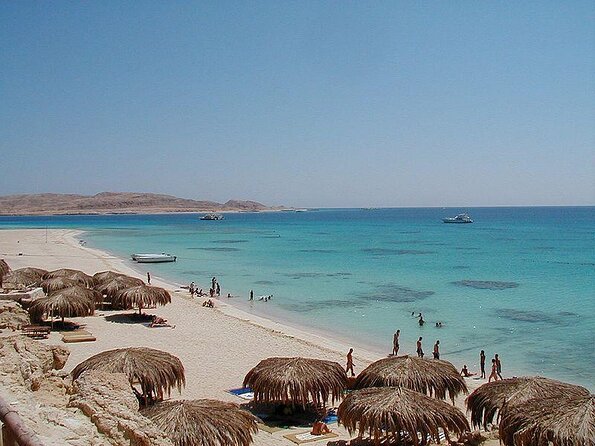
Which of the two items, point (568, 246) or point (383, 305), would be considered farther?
point (568, 246)

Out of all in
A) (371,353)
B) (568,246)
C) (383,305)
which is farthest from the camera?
(568,246)

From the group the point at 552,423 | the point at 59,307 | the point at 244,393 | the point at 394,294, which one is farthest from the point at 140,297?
the point at 394,294

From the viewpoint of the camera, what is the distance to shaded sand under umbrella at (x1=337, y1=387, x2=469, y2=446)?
895cm

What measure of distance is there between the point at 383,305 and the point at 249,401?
692 inches

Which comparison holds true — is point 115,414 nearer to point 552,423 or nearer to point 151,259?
point 552,423

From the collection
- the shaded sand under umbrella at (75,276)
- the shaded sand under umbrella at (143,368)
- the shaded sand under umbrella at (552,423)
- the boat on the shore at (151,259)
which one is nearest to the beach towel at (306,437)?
the shaded sand under umbrella at (143,368)

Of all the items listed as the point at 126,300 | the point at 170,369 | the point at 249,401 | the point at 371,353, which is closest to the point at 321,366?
the point at 249,401

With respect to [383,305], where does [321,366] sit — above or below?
above

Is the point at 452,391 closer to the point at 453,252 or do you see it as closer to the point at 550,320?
the point at 550,320

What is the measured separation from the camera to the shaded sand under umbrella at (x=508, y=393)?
33.1 ft

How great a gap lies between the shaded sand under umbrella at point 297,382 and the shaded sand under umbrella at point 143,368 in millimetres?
1656

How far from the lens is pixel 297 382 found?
36.2ft

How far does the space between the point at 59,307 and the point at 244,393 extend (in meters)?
8.09

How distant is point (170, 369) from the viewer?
11.2m
